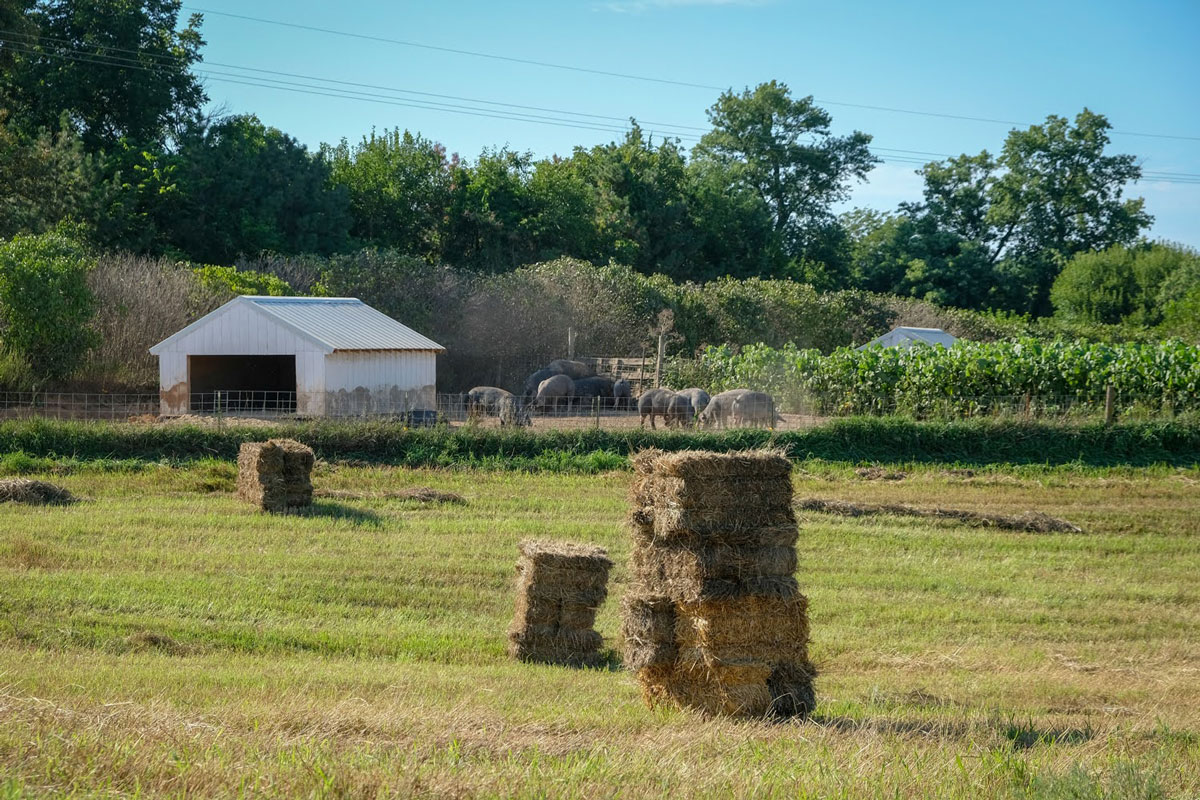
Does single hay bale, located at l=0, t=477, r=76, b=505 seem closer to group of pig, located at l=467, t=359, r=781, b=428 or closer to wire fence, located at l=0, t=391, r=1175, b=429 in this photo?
wire fence, located at l=0, t=391, r=1175, b=429

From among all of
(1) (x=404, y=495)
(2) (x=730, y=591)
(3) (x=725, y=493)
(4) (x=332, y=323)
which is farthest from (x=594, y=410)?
(2) (x=730, y=591)

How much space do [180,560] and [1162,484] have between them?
19697 mm

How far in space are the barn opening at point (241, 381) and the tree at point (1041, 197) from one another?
5024 cm

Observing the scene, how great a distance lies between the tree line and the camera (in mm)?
48156

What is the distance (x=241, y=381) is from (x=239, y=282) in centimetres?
414

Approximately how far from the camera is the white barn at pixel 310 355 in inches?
1171

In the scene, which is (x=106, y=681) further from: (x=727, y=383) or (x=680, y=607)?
(x=727, y=383)

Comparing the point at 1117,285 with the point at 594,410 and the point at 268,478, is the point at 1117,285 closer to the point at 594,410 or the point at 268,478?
A: the point at 594,410

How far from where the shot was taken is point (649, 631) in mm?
8609

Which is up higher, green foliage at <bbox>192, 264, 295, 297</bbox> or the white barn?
green foliage at <bbox>192, 264, 295, 297</bbox>

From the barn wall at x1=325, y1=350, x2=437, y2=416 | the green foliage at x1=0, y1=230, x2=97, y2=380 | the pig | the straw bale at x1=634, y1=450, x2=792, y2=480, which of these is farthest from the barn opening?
the straw bale at x1=634, y1=450, x2=792, y2=480

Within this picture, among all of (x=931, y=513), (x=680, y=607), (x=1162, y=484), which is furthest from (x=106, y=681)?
(x=1162, y=484)

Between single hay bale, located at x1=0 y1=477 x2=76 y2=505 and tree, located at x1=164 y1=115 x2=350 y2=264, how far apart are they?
32122mm

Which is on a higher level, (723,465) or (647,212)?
(647,212)
